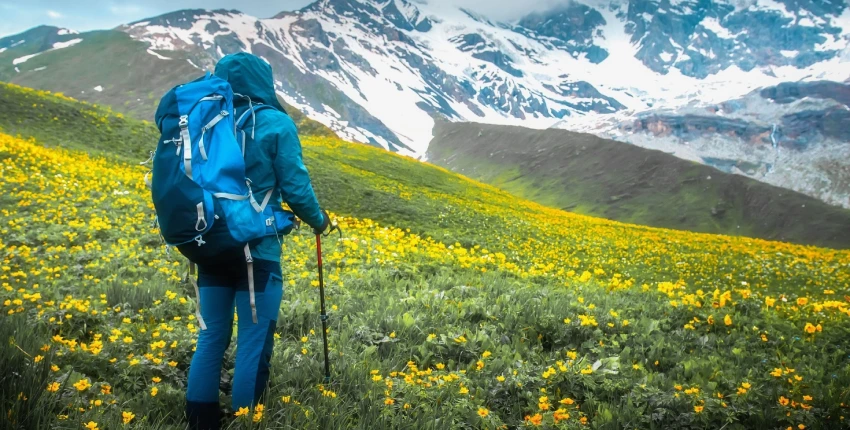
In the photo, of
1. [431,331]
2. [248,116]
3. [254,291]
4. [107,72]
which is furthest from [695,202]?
[254,291]

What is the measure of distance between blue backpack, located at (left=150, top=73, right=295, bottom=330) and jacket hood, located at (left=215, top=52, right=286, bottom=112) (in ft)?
1.14

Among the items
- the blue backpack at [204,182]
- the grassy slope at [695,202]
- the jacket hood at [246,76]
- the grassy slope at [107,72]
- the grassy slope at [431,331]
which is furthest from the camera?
the grassy slope at [695,202]

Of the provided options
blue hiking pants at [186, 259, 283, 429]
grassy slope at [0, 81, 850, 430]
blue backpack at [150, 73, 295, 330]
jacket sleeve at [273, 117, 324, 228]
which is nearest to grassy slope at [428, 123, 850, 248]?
grassy slope at [0, 81, 850, 430]

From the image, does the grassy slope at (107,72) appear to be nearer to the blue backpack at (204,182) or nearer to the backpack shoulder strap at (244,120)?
the backpack shoulder strap at (244,120)

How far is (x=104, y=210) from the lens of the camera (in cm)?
1292

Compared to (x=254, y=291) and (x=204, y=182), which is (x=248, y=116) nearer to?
(x=204, y=182)

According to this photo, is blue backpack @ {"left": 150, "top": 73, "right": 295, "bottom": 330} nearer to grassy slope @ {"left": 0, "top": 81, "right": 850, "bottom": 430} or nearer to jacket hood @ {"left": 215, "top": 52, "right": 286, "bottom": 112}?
jacket hood @ {"left": 215, "top": 52, "right": 286, "bottom": 112}

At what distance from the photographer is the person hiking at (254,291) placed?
4.04 metres

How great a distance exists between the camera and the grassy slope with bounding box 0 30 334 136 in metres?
101

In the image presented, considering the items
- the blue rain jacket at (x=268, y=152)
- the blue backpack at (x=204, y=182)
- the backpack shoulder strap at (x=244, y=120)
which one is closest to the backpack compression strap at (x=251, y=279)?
the blue backpack at (x=204, y=182)

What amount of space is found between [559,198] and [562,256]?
178 metres

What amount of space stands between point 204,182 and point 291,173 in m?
0.69

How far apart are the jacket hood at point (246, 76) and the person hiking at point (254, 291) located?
0.07m

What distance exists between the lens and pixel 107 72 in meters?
152
